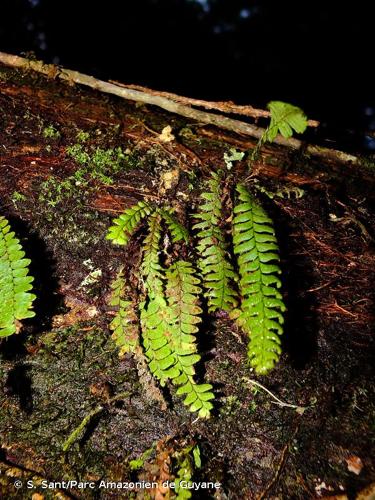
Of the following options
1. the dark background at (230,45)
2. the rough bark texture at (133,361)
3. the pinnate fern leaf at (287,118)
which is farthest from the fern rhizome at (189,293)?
the dark background at (230,45)

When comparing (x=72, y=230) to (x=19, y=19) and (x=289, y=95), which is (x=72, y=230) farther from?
(x=19, y=19)

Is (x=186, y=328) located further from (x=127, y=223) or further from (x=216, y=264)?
(x=127, y=223)

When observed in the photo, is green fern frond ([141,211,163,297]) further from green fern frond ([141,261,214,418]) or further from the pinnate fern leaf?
the pinnate fern leaf

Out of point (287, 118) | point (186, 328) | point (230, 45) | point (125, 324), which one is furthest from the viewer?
point (230, 45)

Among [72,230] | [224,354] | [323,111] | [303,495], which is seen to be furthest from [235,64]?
[303,495]

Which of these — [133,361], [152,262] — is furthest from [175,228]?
[133,361]

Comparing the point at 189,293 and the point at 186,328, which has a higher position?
the point at 189,293

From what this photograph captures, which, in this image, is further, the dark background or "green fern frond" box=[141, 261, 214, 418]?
the dark background

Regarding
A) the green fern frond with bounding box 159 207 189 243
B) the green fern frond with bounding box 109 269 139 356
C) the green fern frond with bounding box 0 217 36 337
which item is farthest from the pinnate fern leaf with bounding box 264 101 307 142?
the green fern frond with bounding box 0 217 36 337
